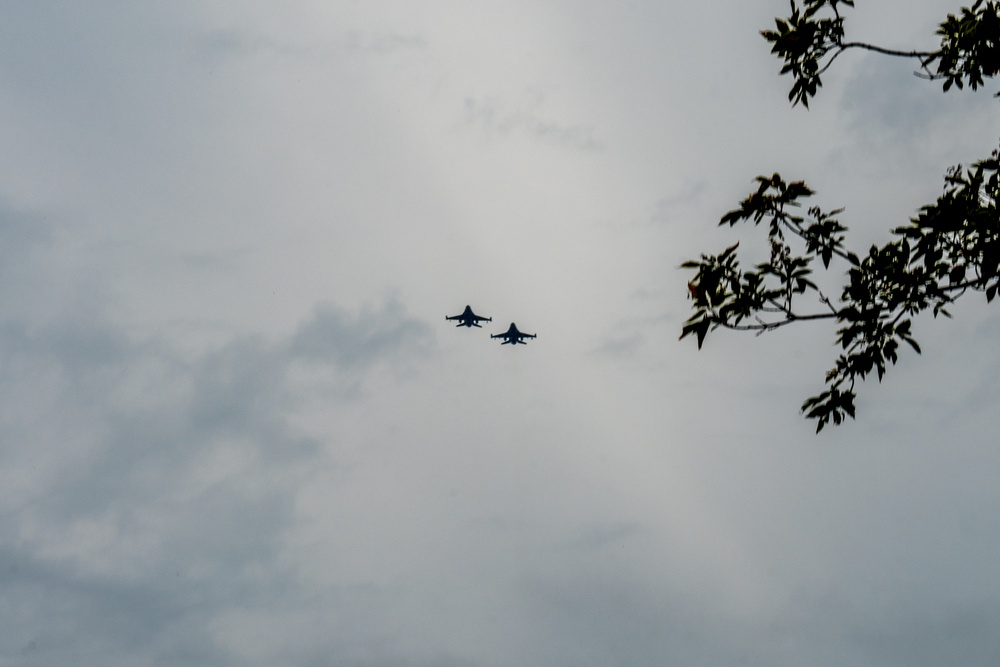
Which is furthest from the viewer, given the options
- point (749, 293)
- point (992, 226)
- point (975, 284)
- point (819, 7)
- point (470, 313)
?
point (470, 313)

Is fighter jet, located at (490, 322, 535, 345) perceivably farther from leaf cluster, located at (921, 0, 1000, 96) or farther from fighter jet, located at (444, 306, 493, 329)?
leaf cluster, located at (921, 0, 1000, 96)

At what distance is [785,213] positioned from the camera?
13.6 metres

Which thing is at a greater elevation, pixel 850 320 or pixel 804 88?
pixel 804 88

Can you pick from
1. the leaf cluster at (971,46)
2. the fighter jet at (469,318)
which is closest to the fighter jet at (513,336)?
the fighter jet at (469,318)

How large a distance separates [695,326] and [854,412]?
238 centimetres

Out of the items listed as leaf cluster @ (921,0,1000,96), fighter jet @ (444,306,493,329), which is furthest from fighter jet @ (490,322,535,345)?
leaf cluster @ (921,0,1000,96)

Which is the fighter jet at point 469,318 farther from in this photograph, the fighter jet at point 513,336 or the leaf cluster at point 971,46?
the leaf cluster at point 971,46

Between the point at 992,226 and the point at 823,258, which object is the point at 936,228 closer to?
the point at 992,226

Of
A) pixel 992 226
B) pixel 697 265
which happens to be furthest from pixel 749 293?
pixel 992 226

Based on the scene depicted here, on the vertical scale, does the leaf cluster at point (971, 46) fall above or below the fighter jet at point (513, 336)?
below

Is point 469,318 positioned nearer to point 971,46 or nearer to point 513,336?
point 513,336

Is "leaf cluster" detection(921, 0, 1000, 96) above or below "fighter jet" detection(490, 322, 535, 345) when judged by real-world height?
below

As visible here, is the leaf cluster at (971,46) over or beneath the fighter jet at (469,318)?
beneath

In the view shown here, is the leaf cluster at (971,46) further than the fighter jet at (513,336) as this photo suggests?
No
